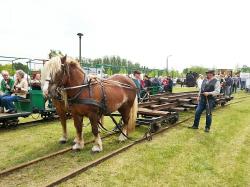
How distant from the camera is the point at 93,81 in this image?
6.68 metres

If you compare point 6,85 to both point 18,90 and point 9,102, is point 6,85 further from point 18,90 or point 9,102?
point 9,102

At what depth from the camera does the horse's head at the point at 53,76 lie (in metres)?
5.79

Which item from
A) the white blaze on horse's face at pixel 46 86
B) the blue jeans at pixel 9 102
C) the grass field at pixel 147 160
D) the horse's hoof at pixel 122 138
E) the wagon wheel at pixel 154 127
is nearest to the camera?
the grass field at pixel 147 160

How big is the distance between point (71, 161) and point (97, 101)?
152 centimetres

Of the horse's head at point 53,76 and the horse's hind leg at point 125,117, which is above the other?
the horse's head at point 53,76

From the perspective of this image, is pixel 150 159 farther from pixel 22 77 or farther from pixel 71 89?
pixel 22 77

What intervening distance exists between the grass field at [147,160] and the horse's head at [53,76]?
1.58 meters

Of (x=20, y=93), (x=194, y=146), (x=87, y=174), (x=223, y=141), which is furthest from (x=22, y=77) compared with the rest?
(x=223, y=141)

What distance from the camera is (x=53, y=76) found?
582 cm

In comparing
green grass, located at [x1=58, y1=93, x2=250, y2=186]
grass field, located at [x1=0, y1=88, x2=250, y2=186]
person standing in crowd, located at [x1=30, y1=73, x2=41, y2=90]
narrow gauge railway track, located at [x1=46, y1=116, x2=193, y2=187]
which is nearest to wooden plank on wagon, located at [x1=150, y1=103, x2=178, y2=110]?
grass field, located at [x1=0, y1=88, x2=250, y2=186]

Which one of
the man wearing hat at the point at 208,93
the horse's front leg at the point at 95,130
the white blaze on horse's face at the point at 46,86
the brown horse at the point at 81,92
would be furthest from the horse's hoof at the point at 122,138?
the man wearing hat at the point at 208,93

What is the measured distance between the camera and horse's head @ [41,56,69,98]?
5789mm

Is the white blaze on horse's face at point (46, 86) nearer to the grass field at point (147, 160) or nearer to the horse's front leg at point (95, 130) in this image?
the horse's front leg at point (95, 130)

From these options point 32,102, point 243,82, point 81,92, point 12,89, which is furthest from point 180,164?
point 243,82
